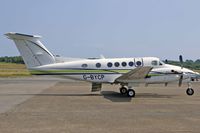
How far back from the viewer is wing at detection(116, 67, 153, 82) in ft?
66.8

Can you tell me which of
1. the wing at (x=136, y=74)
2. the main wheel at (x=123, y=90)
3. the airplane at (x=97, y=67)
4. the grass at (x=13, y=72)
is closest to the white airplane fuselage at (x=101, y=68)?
the airplane at (x=97, y=67)

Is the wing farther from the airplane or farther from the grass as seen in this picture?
the grass

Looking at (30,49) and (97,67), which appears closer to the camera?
(30,49)

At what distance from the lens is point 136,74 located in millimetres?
20875

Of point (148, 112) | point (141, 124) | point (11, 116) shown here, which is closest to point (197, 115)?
point (148, 112)

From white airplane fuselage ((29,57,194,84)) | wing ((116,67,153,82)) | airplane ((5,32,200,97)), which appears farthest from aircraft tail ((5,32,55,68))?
wing ((116,67,153,82))

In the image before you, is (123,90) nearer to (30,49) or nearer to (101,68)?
(101,68)

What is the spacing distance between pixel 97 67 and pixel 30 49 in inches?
179

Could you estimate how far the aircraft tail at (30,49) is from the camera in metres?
21.8

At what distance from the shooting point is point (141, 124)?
1082 centimetres

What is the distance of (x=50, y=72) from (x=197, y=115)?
37.7ft

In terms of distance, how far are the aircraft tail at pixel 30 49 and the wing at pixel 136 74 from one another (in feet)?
16.4

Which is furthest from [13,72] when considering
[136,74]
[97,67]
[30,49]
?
[136,74]

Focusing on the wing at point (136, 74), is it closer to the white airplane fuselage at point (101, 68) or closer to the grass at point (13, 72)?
the white airplane fuselage at point (101, 68)
